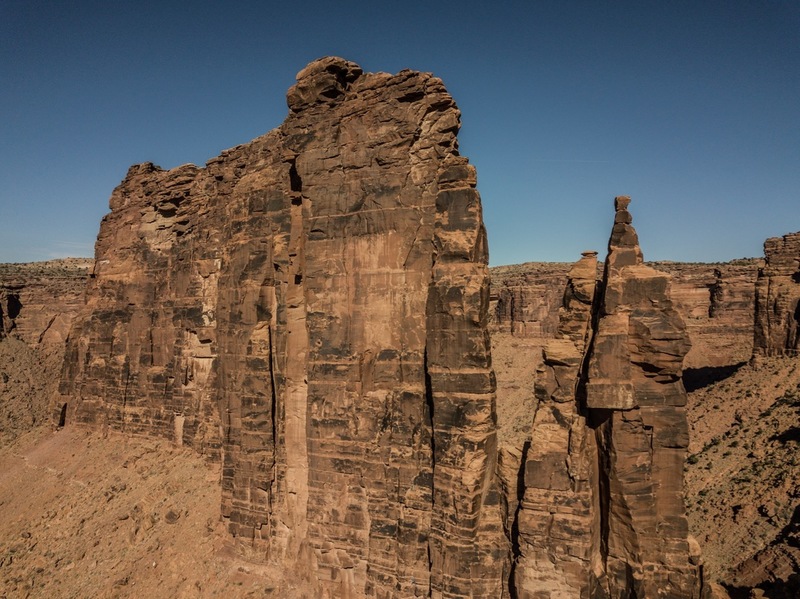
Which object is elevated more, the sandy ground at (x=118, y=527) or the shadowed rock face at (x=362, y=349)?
the shadowed rock face at (x=362, y=349)

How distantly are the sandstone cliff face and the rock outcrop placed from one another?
32536mm

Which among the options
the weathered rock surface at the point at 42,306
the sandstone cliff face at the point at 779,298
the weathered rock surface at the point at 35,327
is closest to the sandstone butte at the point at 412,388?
the weathered rock surface at the point at 35,327

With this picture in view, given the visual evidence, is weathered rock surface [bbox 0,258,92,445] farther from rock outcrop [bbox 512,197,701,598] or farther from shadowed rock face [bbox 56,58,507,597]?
rock outcrop [bbox 512,197,701,598]

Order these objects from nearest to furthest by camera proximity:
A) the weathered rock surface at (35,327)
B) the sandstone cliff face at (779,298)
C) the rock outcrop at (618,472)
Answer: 1. the rock outcrop at (618,472)
2. the weathered rock surface at (35,327)
3. the sandstone cliff face at (779,298)

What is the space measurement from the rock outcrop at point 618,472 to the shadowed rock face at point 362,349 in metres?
1.21

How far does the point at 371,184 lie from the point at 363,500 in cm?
787

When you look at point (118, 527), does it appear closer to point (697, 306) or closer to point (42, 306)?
point (42, 306)

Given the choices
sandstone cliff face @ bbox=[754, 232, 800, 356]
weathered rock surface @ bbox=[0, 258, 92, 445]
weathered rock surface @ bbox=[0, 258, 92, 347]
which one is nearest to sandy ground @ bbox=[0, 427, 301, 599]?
weathered rock surface @ bbox=[0, 258, 92, 445]

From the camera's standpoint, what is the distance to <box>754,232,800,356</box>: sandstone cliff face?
126 feet

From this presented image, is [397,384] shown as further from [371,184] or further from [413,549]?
[371,184]

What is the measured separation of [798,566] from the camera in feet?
64.1

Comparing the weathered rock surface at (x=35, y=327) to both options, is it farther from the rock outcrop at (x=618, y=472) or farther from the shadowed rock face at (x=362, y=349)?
the rock outcrop at (x=618, y=472)

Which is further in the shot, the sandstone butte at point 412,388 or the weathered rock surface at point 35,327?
the weathered rock surface at point 35,327

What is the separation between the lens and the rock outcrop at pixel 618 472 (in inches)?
478
